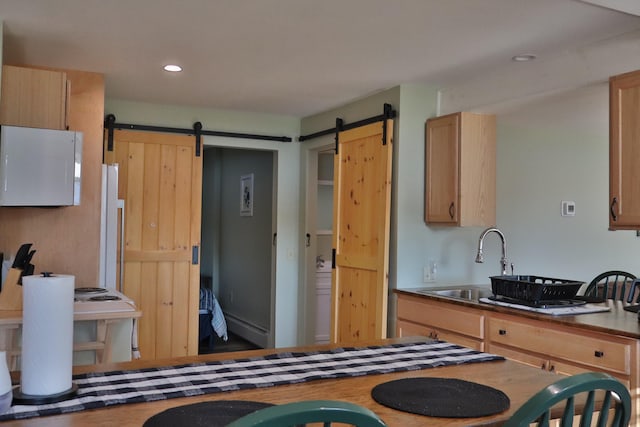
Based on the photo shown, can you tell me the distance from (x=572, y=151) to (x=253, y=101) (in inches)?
106

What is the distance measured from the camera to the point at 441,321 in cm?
362

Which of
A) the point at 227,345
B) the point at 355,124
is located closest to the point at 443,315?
the point at 355,124

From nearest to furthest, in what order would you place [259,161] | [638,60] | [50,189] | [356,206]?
[638,60] → [50,189] → [356,206] → [259,161]

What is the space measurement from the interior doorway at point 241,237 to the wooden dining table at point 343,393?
375 cm

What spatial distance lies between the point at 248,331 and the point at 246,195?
1460 millimetres

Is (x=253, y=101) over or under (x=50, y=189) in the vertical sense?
over

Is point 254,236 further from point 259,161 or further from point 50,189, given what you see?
point 50,189

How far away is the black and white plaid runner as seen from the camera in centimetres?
142

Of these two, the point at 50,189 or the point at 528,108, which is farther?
the point at 528,108

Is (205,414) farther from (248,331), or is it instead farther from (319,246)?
(248,331)

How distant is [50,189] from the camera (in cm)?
309

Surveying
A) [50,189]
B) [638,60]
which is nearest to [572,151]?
[638,60]

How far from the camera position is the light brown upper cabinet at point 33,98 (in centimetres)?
319

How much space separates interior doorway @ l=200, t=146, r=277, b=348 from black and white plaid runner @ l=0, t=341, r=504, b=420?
141 inches
